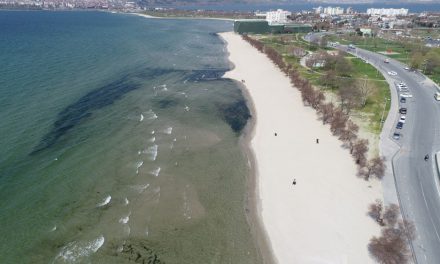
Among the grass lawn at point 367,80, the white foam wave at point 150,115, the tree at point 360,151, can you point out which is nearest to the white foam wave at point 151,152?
the white foam wave at point 150,115

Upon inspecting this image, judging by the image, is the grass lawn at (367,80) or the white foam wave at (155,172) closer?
the white foam wave at (155,172)

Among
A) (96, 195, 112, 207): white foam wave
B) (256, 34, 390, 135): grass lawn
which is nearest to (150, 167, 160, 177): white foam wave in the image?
(96, 195, 112, 207): white foam wave

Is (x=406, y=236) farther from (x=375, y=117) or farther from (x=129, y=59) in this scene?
(x=129, y=59)

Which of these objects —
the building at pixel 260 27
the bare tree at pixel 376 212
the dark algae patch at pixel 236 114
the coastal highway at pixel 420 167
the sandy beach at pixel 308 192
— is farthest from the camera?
the building at pixel 260 27

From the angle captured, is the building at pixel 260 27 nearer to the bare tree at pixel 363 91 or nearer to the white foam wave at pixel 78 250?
the bare tree at pixel 363 91

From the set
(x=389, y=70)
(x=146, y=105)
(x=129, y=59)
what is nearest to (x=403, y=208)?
(x=146, y=105)

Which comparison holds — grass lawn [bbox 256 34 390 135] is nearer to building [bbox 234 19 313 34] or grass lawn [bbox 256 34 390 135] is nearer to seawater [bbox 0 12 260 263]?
seawater [bbox 0 12 260 263]
